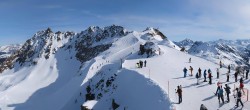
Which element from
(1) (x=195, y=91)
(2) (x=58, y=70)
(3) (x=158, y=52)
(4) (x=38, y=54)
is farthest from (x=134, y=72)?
(4) (x=38, y=54)

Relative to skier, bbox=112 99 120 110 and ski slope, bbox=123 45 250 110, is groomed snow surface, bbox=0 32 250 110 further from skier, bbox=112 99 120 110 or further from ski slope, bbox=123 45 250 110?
skier, bbox=112 99 120 110

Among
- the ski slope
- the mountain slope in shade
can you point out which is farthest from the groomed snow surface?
the mountain slope in shade

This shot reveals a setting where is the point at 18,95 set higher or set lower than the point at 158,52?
lower

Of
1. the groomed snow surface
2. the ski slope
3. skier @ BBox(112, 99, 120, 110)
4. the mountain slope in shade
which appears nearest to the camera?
the ski slope

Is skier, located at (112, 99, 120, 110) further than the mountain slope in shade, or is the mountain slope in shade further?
the mountain slope in shade

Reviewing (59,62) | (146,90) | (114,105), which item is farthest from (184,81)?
(59,62)

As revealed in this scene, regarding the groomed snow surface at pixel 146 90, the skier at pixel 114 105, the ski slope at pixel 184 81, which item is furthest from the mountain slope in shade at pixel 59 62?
the skier at pixel 114 105

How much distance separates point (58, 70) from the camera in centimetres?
15038

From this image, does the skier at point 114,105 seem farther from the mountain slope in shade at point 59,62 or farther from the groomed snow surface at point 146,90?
the mountain slope in shade at point 59,62

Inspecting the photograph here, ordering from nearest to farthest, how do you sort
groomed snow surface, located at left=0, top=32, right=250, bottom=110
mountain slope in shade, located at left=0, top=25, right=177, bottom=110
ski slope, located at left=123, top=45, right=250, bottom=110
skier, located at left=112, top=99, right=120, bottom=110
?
ski slope, located at left=123, top=45, right=250, bottom=110, groomed snow surface, located at left=0, top=32, right=250, bottom=110, skier, located at left=112, top=99, right=120, bottom=110, mountain slope in shade, located at left=0, top=25, right=177, bottom=110

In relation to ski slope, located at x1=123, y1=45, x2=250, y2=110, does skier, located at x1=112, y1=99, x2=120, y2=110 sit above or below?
below

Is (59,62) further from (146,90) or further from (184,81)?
(146,90)

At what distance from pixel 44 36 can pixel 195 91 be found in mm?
166177

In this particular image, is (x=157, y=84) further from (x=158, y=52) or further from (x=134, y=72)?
(x=158, y=52)
